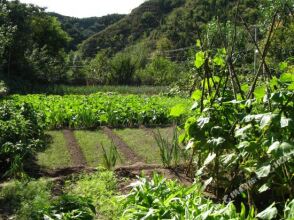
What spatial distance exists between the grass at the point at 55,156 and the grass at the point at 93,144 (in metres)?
0.43

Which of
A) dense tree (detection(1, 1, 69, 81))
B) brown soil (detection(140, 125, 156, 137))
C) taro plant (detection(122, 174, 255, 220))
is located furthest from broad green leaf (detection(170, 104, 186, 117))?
dense tree (detection(1, 1, 69, 81))

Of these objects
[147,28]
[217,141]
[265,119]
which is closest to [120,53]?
[147,28]

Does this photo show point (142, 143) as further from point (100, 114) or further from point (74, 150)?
point (100, 114)

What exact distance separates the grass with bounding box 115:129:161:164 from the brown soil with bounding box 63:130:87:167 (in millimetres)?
1280

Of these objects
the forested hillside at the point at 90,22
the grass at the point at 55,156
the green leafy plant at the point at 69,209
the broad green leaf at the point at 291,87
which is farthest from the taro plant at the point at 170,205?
the forested hillside at the point at 90,22

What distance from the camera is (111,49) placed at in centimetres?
7962

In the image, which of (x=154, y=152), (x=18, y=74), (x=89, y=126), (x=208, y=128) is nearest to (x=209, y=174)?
(x=208, y=128)

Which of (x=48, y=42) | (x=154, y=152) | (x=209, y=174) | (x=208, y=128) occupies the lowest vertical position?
(x=154, y=152)

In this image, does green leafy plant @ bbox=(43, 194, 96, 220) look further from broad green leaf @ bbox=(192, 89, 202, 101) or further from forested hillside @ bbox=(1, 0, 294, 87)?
forested hillside @ bbox=(1, 0, 294, 87)

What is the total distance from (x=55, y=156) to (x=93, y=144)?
1.55m

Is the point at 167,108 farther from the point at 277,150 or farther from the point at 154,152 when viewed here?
the point at 277,150

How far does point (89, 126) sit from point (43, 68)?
2219 cm

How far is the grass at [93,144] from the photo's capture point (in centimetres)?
862

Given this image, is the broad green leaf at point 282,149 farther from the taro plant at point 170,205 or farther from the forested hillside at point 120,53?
the forested hillside at point 120,53
